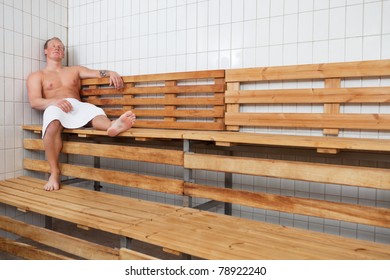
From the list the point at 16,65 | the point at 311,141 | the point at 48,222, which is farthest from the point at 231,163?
the point at 16,65

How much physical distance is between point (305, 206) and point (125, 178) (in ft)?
4.02

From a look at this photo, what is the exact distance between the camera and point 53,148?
2666 millimetres

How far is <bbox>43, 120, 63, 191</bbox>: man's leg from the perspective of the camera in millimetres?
2619

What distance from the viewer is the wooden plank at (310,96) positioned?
207cm

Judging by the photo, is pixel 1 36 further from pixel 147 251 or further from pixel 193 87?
pixel 147 251

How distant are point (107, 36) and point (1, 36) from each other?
0.90 metres

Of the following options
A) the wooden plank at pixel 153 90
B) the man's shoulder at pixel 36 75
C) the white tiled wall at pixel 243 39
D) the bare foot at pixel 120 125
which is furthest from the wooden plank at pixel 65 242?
the wooden plank at pixel 153 90

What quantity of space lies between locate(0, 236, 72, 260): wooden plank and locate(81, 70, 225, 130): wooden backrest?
48.9 inches

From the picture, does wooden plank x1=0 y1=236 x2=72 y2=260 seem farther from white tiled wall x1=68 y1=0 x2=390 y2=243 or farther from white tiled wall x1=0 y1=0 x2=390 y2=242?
white tiled wall x1=68 y1=0 x2=390 y2=243

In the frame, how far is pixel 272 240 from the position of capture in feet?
5.23

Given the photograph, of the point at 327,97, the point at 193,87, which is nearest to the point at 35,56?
the point at 193,87

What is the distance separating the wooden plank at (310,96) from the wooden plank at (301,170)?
0.63m

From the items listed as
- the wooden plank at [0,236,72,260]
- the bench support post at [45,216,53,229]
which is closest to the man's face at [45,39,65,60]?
the bench support post at [45,216,53,229]

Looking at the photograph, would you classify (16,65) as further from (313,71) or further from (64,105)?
(313,71)
